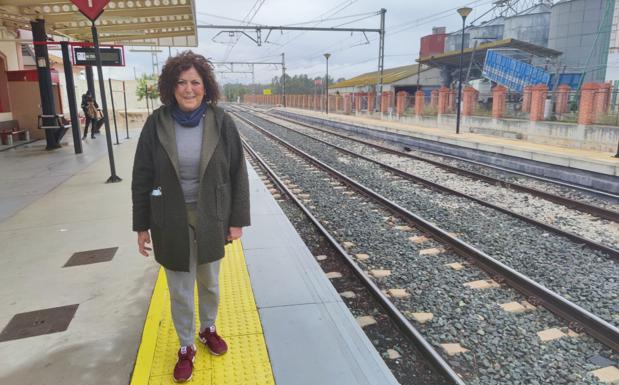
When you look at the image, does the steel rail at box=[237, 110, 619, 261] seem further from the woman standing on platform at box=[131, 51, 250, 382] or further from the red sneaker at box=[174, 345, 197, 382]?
the red sneaker at box=[174, 345, 197, 382]

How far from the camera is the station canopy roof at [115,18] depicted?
1104 cm

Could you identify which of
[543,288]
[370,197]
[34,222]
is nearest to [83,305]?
[34,222]

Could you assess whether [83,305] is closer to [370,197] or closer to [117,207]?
[117,207]

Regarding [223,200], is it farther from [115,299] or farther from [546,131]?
[546,131]

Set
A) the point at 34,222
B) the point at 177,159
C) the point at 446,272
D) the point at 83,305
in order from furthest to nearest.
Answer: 1. the point at 34,222
2. the point at 446,272
3. the point at 83,305
4. the point at 177,159

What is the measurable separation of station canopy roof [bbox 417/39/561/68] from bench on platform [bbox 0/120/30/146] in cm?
2357

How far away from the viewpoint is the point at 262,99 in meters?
87.6

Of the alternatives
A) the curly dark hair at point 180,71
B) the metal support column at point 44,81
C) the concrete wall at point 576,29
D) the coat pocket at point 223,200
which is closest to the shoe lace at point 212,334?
the coat pocket at point 223,200

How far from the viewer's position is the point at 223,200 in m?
2.68

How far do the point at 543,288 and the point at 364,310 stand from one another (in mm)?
1854

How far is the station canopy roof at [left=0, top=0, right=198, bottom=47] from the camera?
11.0m

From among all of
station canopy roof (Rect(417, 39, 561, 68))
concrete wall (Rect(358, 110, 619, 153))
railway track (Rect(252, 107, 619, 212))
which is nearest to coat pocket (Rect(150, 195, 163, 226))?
railway track (Rect(252, 107, 619, 212))

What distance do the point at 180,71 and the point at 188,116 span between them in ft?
0.85

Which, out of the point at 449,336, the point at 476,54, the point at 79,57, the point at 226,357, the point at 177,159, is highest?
the point at 476,54
